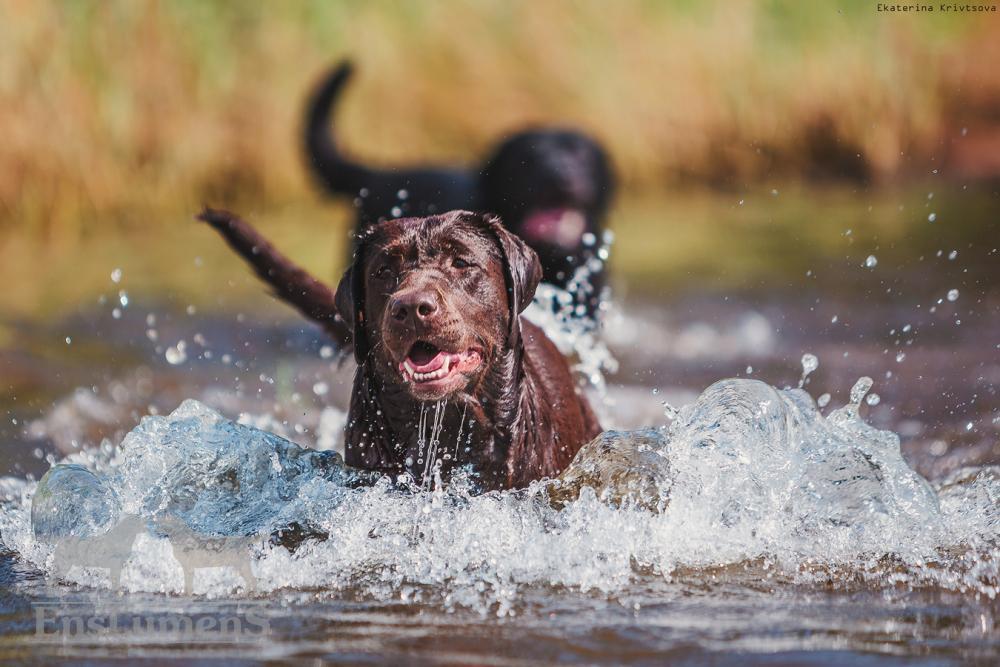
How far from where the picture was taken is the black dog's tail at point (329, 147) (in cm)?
757

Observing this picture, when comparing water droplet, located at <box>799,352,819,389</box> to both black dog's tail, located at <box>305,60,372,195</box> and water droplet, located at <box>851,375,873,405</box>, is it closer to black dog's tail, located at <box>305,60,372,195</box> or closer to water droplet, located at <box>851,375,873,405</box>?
water droplet, located at <box>851,375,873,405</box>

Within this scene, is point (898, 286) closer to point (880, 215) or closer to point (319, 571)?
point (880, 215)

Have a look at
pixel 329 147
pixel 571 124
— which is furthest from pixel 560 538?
pixel 571 124

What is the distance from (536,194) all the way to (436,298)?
289cm

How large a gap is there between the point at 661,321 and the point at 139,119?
492 cm

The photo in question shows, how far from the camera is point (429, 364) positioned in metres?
4.25

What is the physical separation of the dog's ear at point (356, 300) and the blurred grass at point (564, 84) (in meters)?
6.87

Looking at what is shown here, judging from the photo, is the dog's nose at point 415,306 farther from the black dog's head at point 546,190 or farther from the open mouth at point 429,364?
the black dog's head at point 546,190

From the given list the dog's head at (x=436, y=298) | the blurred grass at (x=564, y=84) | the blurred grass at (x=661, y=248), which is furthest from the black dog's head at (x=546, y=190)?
the blurred grass at (x=564, y=84)

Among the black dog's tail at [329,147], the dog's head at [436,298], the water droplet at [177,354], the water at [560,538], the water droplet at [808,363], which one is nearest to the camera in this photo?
the water at [560,538]

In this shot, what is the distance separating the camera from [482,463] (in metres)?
4.59

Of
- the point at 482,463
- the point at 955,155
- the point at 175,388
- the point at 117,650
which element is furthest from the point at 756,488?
the point at 955,155

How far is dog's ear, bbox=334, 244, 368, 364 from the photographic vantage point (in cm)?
454

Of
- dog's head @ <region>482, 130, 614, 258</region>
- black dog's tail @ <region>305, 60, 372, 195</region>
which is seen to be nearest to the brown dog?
dog's head @ <region>482, 130, 614, 258</region>
